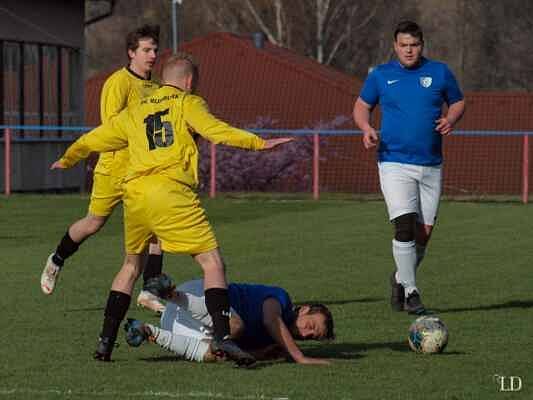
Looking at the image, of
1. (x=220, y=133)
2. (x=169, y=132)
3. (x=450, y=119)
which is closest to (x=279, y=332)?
(x=220, y=133)

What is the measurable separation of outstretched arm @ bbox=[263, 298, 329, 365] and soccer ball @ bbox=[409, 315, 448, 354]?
729mm

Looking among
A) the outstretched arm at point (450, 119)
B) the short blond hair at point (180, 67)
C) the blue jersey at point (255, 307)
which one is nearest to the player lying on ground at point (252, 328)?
the blue jersey at point (255, 307)

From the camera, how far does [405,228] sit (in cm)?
1166

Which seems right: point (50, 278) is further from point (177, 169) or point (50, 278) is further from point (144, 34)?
point (177, 169)

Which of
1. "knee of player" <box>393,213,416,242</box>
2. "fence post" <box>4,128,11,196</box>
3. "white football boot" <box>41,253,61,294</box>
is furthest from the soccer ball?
"fence post" <box>4,128,11,196</box>

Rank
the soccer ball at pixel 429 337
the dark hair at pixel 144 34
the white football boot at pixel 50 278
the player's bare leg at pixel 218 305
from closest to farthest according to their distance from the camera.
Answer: the player's bare leg at pixel 218 305
the soccer ball at pixel 429 337
the dark hair at pixel 144 34
the white football boot at pixel 50 278

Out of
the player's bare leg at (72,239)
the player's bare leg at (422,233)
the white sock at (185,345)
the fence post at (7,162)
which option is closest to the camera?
the white sock at (185,345)

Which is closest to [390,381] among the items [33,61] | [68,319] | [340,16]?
[68,319]

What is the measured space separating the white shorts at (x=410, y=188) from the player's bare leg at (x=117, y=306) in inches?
118

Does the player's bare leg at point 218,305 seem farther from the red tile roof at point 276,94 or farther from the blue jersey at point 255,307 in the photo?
the red tile roof at point 276,94

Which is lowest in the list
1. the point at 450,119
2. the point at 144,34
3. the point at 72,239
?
the point at 72,239

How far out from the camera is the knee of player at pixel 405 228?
1163 cm

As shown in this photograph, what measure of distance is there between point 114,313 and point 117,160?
2.39 metres

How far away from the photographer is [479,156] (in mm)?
36125
